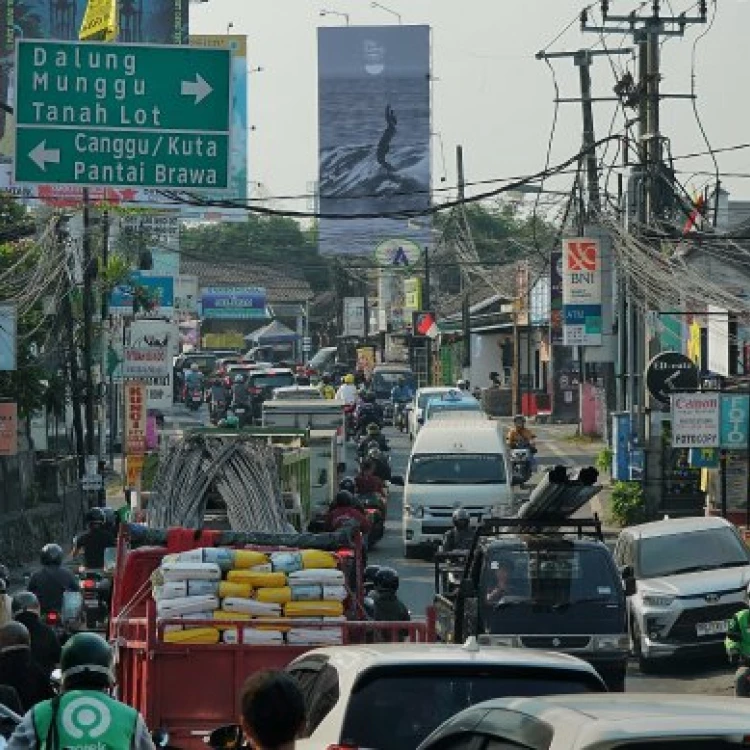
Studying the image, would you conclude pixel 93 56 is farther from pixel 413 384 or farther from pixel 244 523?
pixel 413 384

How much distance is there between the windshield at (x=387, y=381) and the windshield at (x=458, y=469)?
1528 inches

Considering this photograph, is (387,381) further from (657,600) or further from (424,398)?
(657,600)

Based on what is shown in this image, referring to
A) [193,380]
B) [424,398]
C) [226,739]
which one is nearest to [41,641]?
[226,739]

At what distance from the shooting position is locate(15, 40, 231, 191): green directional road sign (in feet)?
72.2

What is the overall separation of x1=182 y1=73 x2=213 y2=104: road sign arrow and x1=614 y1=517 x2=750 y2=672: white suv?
6430 mm

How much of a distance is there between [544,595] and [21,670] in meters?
7.58

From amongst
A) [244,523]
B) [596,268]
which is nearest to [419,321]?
[596,268]

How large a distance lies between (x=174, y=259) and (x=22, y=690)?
297ft

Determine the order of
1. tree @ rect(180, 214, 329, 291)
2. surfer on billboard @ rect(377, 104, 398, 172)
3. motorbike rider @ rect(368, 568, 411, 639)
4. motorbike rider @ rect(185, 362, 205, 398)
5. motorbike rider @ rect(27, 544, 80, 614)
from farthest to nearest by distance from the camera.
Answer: tree @ rect(180, 214, 329, 291), motorbike rider @ rect(185, 362, 205, 398), surfer on billboard @ rect(377, 104, 398, 172), motorbike rider @ rect(27, 544, 80, 614), motorbike rider @ rect(368, 568, 411, 639)

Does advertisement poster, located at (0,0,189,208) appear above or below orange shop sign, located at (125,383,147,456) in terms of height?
above

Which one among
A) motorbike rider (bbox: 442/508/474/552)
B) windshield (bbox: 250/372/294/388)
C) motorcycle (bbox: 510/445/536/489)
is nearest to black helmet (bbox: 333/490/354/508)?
motorbike rider (bbox: 442/508/474/552)

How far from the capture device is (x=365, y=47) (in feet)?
220

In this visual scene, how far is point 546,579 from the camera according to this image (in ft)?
66.4

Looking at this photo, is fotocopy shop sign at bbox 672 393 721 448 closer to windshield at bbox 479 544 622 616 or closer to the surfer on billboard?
windshield at bbox 479 544 622 616
